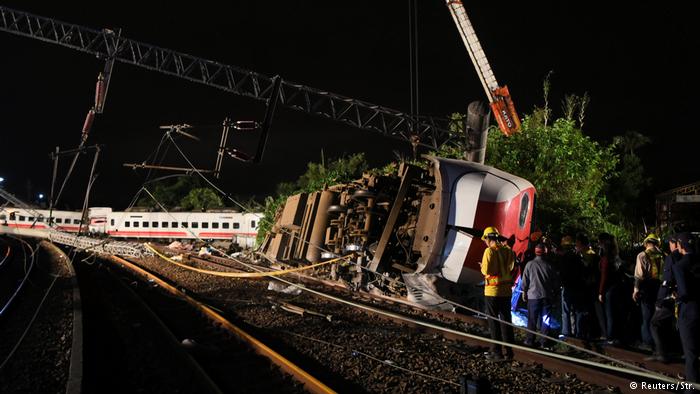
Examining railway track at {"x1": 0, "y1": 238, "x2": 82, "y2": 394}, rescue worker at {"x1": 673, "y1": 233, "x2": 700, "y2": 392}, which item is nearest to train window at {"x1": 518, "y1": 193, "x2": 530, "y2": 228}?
rescue worker at {"x1": 673, "y1": 233, "x2": 700, "y2": 392}

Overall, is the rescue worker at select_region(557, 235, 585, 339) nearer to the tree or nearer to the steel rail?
the steel rail

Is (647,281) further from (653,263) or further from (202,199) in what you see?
(202,199)

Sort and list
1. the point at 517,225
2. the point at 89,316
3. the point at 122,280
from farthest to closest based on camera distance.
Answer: the point at 122,280, the point at 89,316, the point at 517,225

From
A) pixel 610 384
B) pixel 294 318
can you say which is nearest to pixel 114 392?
pixel 294 318

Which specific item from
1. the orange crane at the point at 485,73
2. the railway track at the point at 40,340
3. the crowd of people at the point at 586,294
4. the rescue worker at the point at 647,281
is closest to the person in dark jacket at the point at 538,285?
the crowd of people at the point at 586,294

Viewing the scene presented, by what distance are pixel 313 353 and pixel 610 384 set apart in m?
3.23

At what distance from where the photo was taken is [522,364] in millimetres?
5527

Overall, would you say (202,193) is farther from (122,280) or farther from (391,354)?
(391,354)

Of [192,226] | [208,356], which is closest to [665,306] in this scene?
[208,356]

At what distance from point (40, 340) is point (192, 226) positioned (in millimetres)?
30385

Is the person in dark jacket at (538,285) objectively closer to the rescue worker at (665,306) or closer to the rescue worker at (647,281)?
the rescue worker at (647,281)

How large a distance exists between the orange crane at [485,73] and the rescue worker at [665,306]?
21844 millimetres

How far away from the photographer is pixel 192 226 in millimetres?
36781

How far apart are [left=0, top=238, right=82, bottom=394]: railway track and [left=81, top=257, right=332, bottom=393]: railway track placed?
61cm
